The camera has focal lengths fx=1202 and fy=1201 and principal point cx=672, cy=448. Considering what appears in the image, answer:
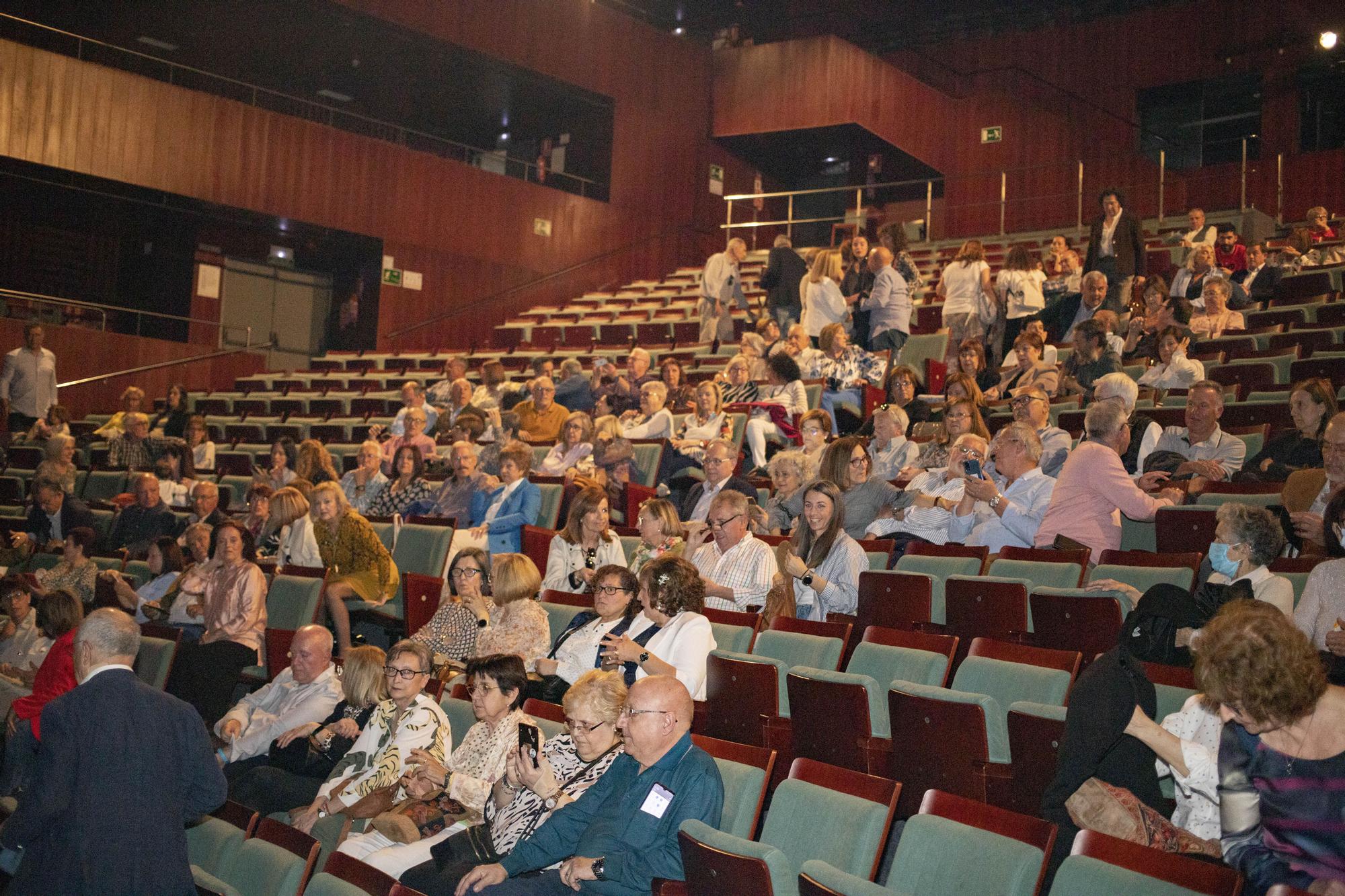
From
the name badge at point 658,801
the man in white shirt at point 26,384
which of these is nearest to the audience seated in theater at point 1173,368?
the name badge at point 658,801

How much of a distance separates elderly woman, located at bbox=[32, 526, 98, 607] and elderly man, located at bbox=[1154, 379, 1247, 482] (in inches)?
203

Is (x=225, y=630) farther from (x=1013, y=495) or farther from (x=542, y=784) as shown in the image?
(x=1013, y=495)

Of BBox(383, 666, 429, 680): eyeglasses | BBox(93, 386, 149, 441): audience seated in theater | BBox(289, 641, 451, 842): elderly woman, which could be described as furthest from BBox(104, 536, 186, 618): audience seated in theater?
BBox(93, 386, 149, 441): audience seated in theater

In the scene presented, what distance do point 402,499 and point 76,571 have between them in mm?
1695

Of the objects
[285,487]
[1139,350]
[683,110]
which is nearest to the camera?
[285,487]

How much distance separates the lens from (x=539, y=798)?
3.06 metres

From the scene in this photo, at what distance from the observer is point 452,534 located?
560cm

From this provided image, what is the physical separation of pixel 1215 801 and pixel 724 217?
1352 cm

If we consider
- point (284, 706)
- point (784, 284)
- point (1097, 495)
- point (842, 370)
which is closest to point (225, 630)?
point (284, 706)

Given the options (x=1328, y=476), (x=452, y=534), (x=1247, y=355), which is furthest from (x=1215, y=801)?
(x=1247, y=355)

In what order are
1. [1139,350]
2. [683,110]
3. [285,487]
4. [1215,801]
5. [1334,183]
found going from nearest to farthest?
[1215,801] < [285,487] < [1139,350] < [1334,183] < [683,110]

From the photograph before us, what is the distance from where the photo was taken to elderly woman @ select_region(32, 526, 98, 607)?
20.2 ft

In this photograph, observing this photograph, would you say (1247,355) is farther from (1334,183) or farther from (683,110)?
(683,110)

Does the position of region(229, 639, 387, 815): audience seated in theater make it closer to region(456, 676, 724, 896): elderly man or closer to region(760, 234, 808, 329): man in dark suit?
region(456, 676, 724, 896): elderly man
